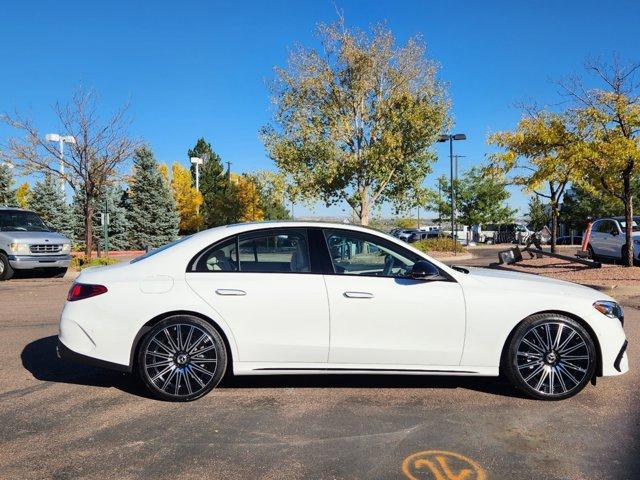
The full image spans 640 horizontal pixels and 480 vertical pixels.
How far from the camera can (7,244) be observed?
13977 mm

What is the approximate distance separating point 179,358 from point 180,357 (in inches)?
0.5

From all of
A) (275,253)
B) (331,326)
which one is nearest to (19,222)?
(275,253)

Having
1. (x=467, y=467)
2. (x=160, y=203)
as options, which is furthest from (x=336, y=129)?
(x=467, y=467)

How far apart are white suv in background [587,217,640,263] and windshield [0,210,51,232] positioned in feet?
55.8

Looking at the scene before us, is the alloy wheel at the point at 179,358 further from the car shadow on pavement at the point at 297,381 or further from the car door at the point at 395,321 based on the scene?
the car door at the point at 395,321

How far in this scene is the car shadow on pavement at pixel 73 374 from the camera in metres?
5.09

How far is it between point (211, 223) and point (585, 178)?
3272cm

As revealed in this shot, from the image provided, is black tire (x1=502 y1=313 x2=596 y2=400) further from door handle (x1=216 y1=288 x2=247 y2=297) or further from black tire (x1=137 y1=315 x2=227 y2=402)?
black tire (x1=137 y1=315 x2=227 y2=402)

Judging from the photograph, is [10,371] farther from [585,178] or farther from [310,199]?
[310,199]

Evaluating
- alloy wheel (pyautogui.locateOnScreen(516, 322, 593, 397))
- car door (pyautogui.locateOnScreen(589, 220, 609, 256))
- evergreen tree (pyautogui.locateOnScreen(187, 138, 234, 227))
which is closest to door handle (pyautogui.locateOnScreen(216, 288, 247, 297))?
alloy wheel (pyautogui.locateOnScreen(516, 322, 593, 397))

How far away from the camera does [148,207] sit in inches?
1414

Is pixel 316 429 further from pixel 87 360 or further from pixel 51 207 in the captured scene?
pixel 51 207

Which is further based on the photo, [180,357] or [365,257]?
[365,257]

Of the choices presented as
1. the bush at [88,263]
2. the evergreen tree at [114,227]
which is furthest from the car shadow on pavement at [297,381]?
the evergreen tree at [114,227]
